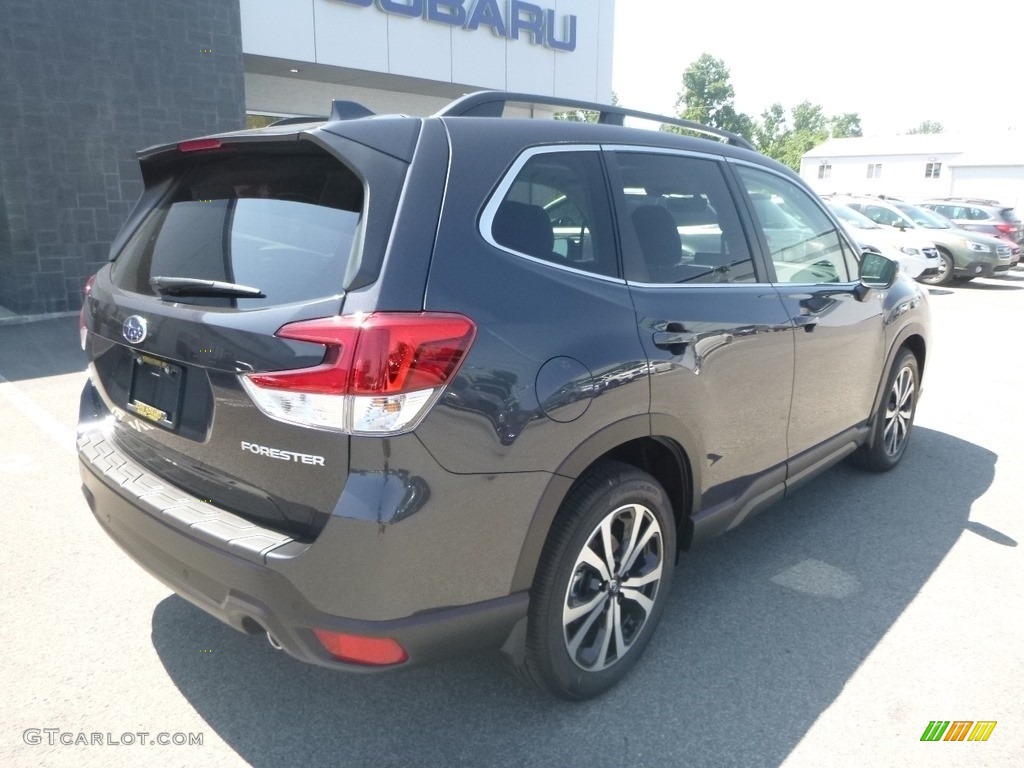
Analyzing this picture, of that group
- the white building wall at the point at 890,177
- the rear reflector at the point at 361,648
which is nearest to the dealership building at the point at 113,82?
the rear reflector at the point at 361,648

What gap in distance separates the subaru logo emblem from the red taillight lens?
594 mm

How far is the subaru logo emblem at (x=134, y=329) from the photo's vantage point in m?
2.50

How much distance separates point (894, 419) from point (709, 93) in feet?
298

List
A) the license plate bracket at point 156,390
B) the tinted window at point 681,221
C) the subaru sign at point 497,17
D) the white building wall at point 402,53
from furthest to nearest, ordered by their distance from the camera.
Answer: the subaru sign at point 497,17 < the white building wall at point 402,53 < the tinted window at point 681,221 < the license plate bracket at point 156,390

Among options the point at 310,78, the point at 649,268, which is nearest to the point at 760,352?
the point at 649,268

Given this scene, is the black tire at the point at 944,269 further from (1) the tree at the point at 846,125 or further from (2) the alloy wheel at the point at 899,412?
(1) the tree at the point at 846,125

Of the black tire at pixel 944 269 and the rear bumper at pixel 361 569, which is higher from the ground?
the rear bumper at pixel 361 569

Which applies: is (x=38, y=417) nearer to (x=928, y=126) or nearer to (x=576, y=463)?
(x=576, y=463)

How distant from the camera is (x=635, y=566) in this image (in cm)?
288

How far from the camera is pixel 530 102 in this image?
2.91 m

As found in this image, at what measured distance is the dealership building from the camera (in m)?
9.63

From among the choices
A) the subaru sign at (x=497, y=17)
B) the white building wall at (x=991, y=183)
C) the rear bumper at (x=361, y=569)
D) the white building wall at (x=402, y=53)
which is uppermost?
the subaru sign at (x=497, y=17)

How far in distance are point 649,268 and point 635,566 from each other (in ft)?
3.45

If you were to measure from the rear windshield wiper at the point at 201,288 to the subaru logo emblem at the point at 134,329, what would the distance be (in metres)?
0.11
